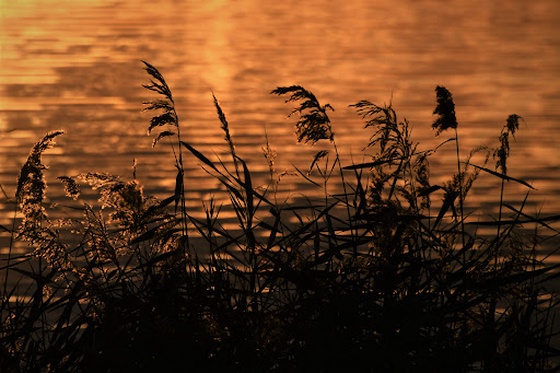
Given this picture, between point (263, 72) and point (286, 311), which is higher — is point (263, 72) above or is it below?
above

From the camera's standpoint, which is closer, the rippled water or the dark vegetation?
the dark vegetation

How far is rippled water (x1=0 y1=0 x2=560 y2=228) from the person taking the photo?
39.2 ft

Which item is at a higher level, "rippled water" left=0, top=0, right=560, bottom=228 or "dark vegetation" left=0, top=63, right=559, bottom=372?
"rippled water" left=0, top=0, right=560, bottom=228

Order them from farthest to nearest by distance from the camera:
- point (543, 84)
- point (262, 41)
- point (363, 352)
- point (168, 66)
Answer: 1. point (262, 41)
2. point (168, 66)
3. point (543, 84)
4. point (363, 352)

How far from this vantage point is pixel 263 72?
655 inches

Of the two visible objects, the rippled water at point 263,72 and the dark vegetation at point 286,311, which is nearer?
the dark vegetation at point 286,311

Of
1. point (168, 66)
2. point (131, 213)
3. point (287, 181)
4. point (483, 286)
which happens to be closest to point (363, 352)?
point (483, 286)

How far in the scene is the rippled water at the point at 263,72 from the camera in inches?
470

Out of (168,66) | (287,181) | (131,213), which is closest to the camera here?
(131,213)

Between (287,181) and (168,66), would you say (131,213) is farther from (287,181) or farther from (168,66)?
(168,66)

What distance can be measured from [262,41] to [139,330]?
15.0 meters

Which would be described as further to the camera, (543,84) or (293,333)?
(543,84)

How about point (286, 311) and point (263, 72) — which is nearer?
point (286, 311)

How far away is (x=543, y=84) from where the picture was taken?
50.3 feet
